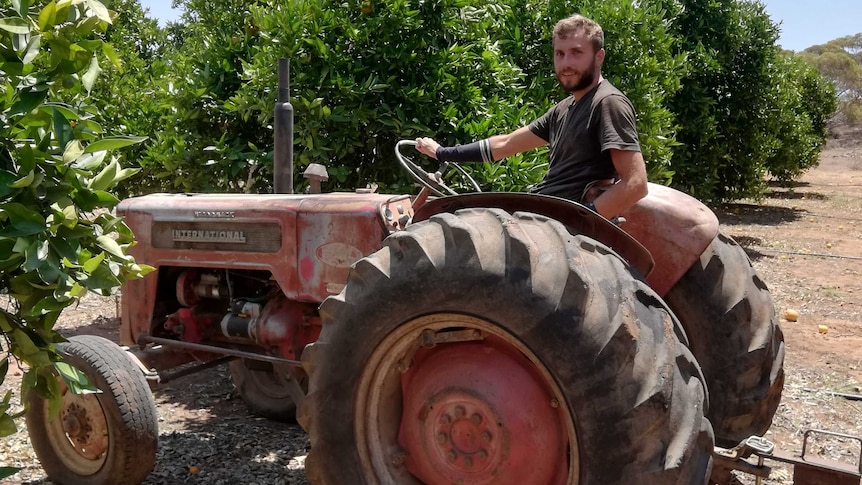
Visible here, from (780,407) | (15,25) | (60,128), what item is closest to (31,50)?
(15,25)

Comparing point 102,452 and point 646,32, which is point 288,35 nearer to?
point 102,452

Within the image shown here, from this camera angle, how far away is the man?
2.93m

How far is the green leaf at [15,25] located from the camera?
176cm

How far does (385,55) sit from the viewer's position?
5.63 m

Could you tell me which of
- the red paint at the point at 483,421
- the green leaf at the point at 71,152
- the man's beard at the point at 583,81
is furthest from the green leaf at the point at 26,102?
the man's beard at the point at 583,81

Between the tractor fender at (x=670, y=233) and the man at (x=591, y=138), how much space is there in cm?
20

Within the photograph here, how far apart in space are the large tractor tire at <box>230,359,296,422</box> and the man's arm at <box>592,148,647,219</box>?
7.87 ft

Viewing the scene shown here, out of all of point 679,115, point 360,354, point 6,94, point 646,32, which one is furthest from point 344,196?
point 679,115

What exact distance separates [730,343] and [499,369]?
1171 millimetres

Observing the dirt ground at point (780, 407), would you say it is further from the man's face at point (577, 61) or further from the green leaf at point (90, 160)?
the green leaf at point (90, 160)

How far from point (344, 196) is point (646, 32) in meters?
6.38

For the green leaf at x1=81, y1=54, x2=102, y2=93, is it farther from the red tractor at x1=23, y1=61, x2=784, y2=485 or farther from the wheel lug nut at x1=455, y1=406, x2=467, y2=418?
the wheel lug nut at x1=455, y1=406, x2=467, y2=418

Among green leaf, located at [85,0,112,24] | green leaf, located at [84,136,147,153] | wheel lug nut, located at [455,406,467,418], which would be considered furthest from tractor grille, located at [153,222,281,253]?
green leaf, located at [85,0,112,24]

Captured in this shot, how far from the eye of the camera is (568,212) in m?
2.85
